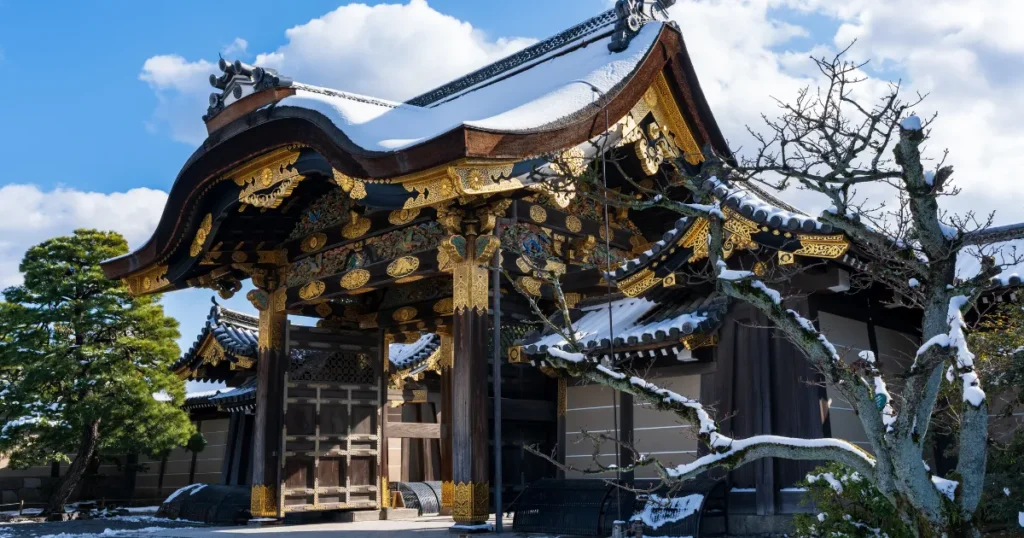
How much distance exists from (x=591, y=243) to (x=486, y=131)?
10.9 feet

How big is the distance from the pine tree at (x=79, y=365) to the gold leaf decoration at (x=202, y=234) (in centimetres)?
538

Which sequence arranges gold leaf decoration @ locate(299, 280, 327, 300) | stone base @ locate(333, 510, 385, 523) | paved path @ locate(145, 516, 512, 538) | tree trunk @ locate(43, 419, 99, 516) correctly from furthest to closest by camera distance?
tree trunk @ locate(43, 419, 99, 516) < stone base @ locate(333, 510, 385, 523) < gold leaf decoration @ locate(299, 280, 327, 300) < paved path @ locate(145, 516, 512, 538)

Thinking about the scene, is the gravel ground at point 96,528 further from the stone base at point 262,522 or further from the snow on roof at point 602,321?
the snow on roof at point 602,321

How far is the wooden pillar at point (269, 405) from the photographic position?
1325 centimetres

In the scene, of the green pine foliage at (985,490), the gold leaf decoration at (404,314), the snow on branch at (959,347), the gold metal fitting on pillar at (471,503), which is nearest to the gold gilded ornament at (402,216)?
the gold leaf decoration at (404,314)

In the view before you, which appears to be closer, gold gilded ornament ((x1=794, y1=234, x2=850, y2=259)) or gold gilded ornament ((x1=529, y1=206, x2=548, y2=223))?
gold gilded ornament ((x1=794, y1=234, x2=850, y2=259))

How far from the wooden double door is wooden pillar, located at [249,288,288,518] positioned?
162 millimetres

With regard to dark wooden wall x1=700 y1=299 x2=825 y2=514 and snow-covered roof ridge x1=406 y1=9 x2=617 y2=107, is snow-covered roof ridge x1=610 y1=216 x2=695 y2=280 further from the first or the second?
snow-covered roof ridge x1=406 y1=9 x2=617 y2=107

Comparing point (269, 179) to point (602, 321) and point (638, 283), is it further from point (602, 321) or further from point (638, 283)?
point (638, 283)

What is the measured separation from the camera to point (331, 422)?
13.9m

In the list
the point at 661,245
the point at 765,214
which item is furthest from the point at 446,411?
the point at 765,214

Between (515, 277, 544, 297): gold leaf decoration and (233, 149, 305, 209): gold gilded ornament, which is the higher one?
(233, 149, 305, 209): gold gilded ornament

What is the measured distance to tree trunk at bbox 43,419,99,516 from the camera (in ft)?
56.3

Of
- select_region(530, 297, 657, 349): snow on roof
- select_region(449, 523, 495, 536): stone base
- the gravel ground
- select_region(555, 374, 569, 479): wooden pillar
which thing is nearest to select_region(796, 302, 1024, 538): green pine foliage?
select_region(530, 297, 657, 349): snow on roof
